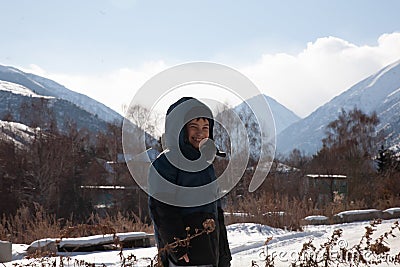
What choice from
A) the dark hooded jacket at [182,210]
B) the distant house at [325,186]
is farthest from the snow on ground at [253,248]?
the distant house at [325,186]

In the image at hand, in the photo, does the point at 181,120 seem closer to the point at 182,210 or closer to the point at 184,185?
the point at 184,185

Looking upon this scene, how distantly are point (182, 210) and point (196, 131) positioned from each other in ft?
1.62

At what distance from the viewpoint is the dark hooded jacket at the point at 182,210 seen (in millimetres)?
2834

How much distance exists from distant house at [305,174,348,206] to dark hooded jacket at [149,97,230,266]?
16831mm

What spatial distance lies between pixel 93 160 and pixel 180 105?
26269mm

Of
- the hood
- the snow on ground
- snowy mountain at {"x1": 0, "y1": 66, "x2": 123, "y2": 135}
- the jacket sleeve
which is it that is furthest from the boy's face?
snowy mountain at {"x1": 0, "y1": 66, "x2": 123, "y2": 135}

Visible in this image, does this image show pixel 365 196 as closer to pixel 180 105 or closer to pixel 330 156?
pixel 330 156

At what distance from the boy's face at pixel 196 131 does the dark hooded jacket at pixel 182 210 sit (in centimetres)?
3

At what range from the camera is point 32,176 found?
1040 inches

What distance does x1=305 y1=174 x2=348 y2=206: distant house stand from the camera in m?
20.2

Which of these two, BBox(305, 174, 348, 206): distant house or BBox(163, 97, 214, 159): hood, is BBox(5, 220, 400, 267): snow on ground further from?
BBox(305, 174, 348, 206): distant house

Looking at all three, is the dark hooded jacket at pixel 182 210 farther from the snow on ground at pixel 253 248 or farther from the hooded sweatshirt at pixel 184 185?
the snow on ground at pixel 253 248

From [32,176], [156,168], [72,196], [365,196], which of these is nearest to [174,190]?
[156,168]

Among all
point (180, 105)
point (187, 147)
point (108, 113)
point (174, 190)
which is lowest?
point (174, 190)
